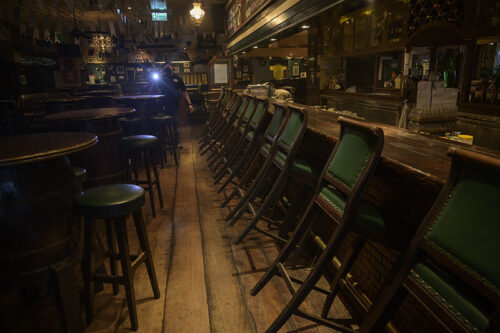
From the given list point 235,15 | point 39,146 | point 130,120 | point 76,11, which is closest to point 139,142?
point 39,146

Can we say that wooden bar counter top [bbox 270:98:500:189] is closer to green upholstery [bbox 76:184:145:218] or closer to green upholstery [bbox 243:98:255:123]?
green upholstery [bbox 76:184:145:218]

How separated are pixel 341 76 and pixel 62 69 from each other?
8.74m

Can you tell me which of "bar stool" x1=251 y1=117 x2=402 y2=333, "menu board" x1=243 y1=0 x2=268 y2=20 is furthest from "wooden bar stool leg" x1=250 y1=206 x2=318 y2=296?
"menu board" x1=243 y1=0 x2=268 y2=20

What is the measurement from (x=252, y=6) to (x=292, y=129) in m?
5.22

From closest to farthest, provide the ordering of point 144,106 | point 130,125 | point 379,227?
point 379,227 → point 130,125 → point 144,106

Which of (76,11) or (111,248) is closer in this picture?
(111,248)

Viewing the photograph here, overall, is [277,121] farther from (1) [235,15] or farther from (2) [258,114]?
(1) [235,15]

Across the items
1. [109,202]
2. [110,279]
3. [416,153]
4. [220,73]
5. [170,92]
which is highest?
[220,73]

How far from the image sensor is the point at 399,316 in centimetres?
161

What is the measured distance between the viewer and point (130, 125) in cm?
521

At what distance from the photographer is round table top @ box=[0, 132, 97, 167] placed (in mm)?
1527

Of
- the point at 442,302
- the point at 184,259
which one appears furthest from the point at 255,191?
the point at 442,302

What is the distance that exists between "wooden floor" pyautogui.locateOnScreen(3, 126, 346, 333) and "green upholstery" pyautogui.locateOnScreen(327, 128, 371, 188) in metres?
0.92

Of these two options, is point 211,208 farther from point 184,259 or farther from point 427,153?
point 427,153
